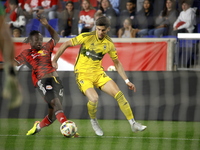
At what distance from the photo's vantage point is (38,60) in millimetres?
7875

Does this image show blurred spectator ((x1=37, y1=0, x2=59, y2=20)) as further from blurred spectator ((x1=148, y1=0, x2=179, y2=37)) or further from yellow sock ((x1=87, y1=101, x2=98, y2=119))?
yellow sock ((x1=87, y1=101, x2=98, y2=119))

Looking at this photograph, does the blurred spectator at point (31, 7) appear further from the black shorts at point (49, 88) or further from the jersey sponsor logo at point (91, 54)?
the black shorts at point (49, 88)

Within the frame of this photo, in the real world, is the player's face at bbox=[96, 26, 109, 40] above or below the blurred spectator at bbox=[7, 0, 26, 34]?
above

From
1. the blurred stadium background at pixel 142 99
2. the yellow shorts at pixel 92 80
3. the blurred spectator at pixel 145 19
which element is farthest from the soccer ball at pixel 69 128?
the blurred spectator at pixel 145 19

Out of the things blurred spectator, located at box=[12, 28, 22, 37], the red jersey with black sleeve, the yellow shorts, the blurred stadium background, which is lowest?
the blurred stadium background

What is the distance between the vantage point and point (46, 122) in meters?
7.51

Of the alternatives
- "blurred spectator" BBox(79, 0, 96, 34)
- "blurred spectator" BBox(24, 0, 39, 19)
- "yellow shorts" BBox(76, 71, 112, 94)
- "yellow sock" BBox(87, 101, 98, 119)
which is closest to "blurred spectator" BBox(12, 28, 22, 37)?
"blurred spectator" BBox(24, 0, 39, 19)

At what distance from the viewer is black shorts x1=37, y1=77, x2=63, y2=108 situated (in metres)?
7.45

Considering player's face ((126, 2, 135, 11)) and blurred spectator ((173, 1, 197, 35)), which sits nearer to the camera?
blurred spectator ((173, 1, 197, 35))

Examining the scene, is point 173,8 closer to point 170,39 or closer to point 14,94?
point 170,39

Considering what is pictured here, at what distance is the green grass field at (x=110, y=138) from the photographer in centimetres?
662

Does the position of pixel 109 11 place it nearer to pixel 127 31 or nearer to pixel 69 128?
pixel 127 31

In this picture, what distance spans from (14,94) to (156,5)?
9.45 meters

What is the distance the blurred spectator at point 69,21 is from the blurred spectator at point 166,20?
1930 mm
